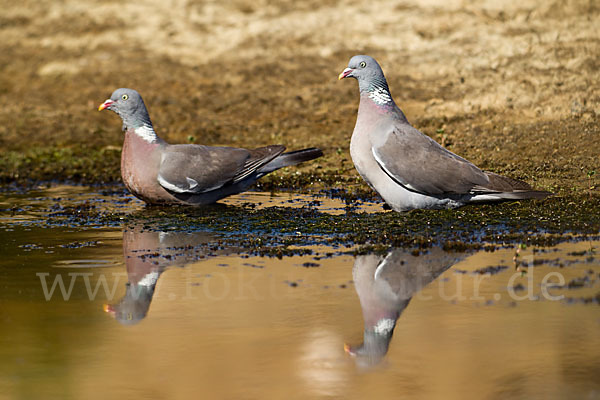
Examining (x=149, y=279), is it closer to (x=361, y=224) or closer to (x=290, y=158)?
(x=361, y=224)

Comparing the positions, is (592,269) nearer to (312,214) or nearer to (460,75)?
(312,214)

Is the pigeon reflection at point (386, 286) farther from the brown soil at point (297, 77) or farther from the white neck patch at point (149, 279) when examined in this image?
the brown soil at point (297, 77)

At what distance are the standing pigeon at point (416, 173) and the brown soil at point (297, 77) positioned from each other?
1.52 m

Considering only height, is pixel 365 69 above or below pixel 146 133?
above

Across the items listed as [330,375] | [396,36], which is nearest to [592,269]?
[330,375]

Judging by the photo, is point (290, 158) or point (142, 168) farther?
point (290, 158)

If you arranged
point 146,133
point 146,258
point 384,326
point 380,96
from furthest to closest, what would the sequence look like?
point 146,133
point 380,96
point 146,258
point 384,326

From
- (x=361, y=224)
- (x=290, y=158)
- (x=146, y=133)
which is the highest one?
(x=146, y=133)

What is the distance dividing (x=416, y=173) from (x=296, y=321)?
11.4 feet

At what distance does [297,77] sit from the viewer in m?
16.1

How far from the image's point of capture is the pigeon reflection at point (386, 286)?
567 centimetres

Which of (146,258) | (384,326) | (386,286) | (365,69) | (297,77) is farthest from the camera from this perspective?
(297,77)

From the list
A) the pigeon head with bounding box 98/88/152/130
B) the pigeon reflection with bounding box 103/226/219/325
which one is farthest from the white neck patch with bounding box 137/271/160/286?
the pigeon head with bounding box 98/88/152/130

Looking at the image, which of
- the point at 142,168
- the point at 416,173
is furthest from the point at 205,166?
the point at 416,173
